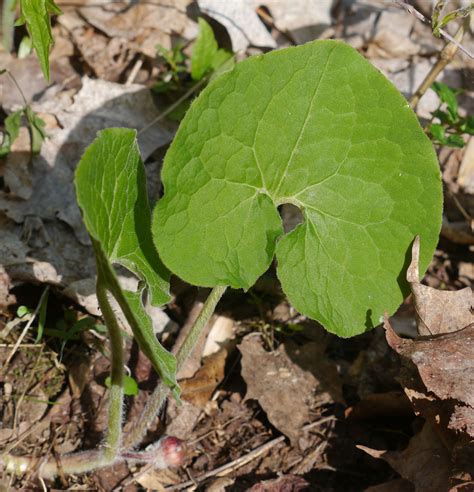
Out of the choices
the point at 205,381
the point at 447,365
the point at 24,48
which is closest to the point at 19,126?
the point at 24,48

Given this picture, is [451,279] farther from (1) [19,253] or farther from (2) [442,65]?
(1) [19,253]

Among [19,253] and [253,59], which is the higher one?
[253,59]

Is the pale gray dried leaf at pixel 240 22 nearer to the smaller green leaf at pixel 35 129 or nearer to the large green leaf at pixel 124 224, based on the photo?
the smaller green leaf at pixel 35 129

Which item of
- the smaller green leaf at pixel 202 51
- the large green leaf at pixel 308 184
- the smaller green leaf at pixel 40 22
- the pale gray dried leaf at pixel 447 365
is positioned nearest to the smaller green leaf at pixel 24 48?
the smaller green leaf at pixel 202 51

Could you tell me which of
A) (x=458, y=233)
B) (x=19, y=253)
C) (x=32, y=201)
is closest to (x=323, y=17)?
(x=458, y=233)

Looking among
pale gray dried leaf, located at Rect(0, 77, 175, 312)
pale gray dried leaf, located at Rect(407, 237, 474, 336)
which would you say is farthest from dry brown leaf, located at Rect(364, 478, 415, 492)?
pale gray dried leaf, located at Rect(0, 77, 175, 312)

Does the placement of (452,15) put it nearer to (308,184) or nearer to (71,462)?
(308,184)
